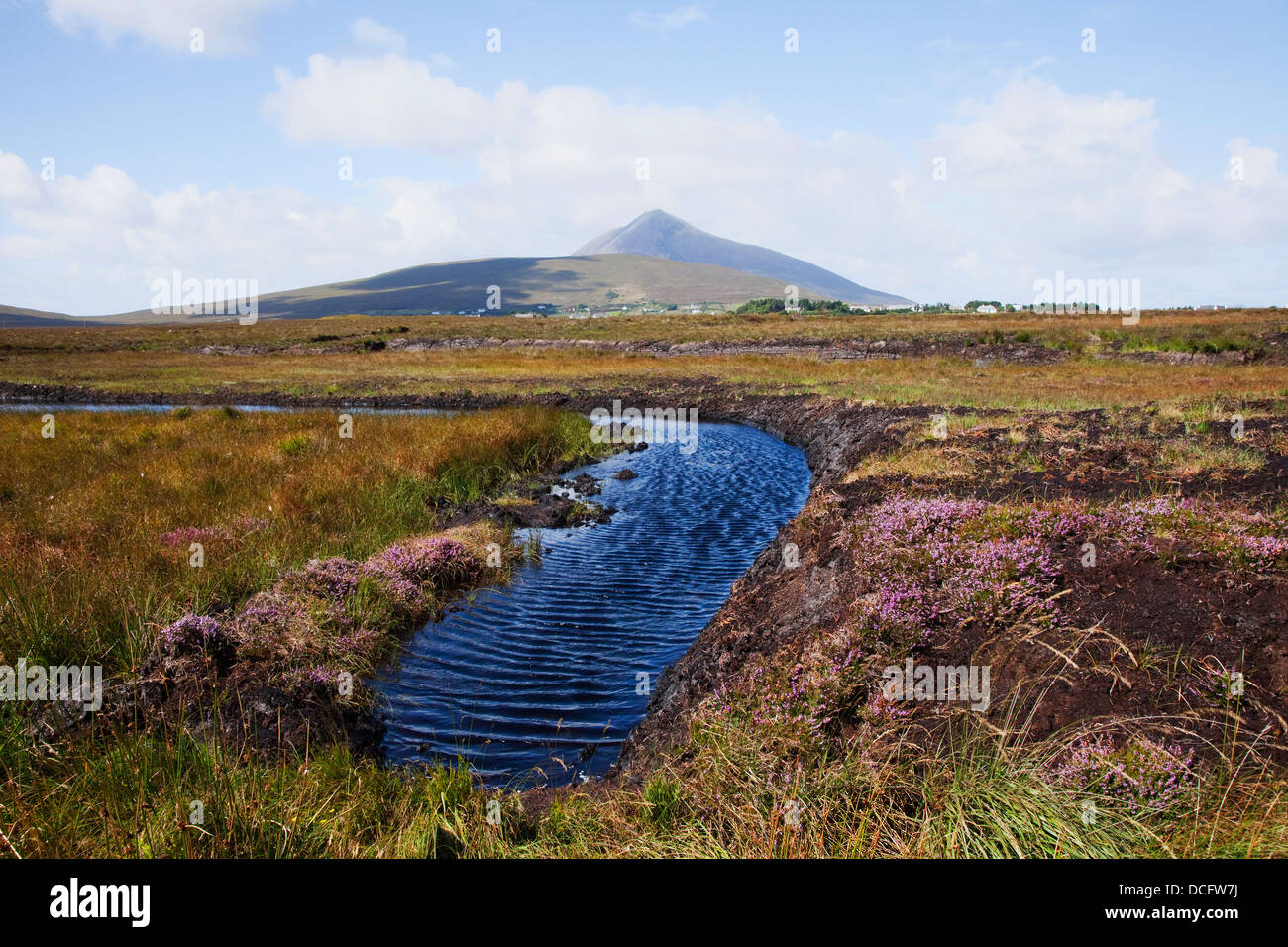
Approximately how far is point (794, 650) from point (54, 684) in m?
8.05

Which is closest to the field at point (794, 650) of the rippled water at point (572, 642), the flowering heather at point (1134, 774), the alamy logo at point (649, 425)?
the flowering heather at point (1134, 774)

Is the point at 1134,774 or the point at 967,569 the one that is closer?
the point at 1134,774

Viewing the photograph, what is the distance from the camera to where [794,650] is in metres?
7.78

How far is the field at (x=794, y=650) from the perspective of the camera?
4.74 meters

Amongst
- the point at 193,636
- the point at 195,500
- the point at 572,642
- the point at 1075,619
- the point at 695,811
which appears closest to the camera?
the point at 695,811

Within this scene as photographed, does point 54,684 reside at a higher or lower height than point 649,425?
lower

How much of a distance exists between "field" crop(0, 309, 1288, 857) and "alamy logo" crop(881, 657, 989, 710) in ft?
0.50

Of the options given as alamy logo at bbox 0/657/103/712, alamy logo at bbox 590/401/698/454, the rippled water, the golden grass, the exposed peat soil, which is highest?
the golden grass

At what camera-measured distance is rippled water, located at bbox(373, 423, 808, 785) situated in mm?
8430

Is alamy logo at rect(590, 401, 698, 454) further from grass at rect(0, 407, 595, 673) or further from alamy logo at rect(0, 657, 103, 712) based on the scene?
alamy logo at rect(0, 657, 103, 712)

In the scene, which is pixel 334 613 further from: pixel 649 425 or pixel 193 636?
pixel 649 425

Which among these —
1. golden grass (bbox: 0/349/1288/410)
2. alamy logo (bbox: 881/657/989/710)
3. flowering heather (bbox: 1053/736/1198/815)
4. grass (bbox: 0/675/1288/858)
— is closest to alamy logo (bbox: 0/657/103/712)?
grass (bbox: 0/675/1288/858)
